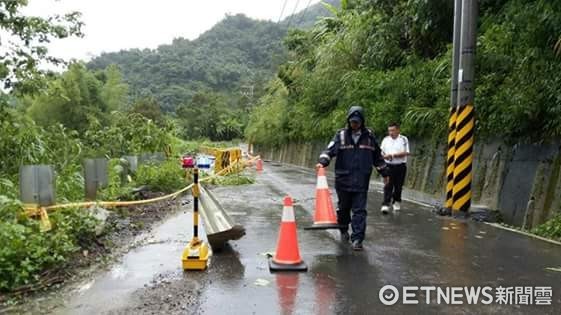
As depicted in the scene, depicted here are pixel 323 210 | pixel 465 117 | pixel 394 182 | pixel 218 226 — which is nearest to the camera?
pixel 218 226

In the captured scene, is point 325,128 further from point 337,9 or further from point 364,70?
point 337,9

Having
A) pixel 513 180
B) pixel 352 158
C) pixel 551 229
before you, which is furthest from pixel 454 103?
pixel 352 158

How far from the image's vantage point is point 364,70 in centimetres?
2097

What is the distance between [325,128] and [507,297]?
67.4 ft

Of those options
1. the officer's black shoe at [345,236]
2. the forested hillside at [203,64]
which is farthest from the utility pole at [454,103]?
the forested hillside at [203,64]

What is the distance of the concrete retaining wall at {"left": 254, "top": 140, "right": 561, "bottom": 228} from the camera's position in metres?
8.84

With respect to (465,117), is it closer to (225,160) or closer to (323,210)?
(323,210)

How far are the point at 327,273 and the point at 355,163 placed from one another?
71.5 inches

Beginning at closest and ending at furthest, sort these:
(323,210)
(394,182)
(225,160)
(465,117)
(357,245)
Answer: (357,245) → (323,210) → (465,117) → (394,182) → (225,160)

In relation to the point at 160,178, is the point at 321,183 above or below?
above

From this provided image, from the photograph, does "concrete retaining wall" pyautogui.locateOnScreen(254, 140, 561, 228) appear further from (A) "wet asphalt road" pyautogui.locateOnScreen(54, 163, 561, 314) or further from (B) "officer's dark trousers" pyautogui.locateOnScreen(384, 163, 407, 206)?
(B) "officer's dark trousers" pyautogui.locateOnScreen(384, 163, 407, 206)

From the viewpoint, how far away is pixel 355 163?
22.3ft

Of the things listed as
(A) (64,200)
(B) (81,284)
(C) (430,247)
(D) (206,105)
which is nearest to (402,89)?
(C) (430,247)

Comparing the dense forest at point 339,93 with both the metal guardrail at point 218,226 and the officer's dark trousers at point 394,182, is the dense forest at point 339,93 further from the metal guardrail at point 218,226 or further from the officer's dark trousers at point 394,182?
the officer's dark trousers at point 394,182
